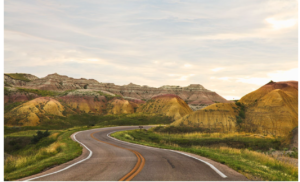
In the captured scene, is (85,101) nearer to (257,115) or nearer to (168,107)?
(168,107)

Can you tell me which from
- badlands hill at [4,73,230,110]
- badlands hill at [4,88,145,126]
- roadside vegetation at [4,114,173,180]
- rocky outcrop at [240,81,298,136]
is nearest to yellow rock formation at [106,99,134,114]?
badlands hill at [4,88,145,126]

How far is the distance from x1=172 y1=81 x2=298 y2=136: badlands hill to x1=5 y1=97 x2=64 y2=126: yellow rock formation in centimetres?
5651

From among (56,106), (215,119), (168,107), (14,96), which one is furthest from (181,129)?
(14,96)

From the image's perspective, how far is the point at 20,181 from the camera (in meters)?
9.41

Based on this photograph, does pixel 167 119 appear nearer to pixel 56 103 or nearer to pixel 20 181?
pixel 56 103

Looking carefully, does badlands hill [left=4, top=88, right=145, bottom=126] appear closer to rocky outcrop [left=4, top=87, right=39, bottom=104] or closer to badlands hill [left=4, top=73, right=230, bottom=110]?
rocky outcrop [left=4, top=87, right=39, bottom=104]

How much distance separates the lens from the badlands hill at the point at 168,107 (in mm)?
96556

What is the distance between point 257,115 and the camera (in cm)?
5316

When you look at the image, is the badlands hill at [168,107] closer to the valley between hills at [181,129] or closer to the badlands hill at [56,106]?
the valley between hills at [181,129]

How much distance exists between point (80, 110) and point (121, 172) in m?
105

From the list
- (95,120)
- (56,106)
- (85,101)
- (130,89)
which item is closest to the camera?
(95,120)

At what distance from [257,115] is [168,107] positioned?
5157 centimetres

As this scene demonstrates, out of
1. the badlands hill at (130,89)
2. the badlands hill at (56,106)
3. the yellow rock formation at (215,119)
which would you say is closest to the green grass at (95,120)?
the badlands hill at (56,106)

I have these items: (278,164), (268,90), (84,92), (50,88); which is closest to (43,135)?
Answer: (278,164)
